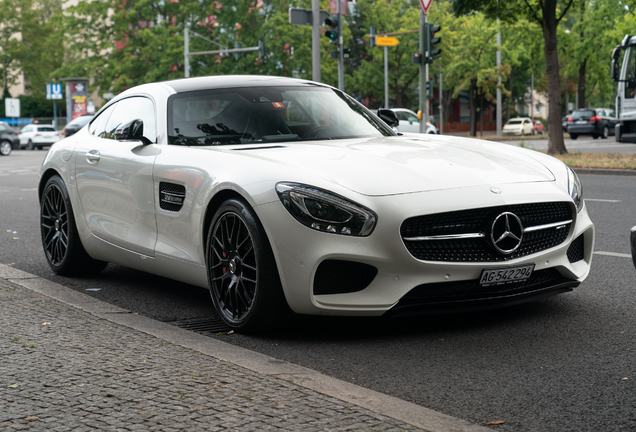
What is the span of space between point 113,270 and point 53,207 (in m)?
0.73

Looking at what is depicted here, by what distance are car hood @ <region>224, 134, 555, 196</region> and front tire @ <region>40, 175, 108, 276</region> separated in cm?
207

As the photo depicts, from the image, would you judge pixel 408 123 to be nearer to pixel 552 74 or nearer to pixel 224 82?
pixel 552 74

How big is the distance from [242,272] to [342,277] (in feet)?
2.06

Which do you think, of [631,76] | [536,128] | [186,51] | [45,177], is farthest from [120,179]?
[536,128]

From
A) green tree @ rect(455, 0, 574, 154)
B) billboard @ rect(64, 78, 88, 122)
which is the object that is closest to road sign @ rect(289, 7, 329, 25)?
green tree @ rect(455, 0, 574, 154)

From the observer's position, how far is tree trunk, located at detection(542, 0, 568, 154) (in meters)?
21.6

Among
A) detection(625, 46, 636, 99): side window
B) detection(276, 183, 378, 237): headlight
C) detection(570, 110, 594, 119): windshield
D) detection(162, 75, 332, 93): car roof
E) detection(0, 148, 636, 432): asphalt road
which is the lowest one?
detection(0, 148, 636, 432): asphalt road

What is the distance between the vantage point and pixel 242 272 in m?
4.62

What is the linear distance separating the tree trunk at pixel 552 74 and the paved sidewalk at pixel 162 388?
18727 mm

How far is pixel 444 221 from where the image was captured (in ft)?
14.2

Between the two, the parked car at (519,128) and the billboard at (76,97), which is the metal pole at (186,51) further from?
the parked car at (519,128)

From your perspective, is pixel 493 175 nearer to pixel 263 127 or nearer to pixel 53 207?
pixel 263 127

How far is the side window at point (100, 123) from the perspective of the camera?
21.2 feet

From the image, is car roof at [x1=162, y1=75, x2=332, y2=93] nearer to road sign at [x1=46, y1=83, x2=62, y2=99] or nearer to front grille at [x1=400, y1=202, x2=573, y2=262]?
front grille at [x1=400, y1=202, x2=573, y2=262]
